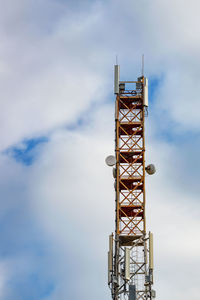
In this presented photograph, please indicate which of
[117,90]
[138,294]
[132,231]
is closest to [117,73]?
[117,90]

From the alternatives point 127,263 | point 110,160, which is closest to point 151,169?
point 110,160

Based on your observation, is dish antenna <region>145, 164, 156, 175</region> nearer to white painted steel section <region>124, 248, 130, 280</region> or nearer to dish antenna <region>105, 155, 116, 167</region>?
dish antenna <region>105, 155, 116, 167</region>

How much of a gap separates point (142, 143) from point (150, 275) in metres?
17.6

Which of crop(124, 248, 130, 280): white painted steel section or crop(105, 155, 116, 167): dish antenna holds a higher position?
crop(105, 155, 116, 167): dish antenna

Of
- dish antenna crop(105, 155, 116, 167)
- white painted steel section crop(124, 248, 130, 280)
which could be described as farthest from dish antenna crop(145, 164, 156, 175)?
white painted steel section crop(124, 248, 130, 280)

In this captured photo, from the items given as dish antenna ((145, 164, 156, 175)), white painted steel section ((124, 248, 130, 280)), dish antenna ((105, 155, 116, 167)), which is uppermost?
dish antenna ((105, 155, 116, 167))

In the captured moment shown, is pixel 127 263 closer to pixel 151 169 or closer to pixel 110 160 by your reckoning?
pixel 151 169

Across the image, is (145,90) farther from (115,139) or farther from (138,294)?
(138,294)

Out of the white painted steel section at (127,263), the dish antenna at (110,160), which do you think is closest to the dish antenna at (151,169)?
the dish antenna at (110,160)

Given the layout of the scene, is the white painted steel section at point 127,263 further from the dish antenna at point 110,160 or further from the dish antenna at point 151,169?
the dish antenna at point 110,160

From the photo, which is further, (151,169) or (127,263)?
(151,169)

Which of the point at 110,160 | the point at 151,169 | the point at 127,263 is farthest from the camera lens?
the point at 110,160

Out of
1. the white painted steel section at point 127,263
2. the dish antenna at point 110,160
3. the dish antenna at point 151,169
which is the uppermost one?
the dish antenna at point 110,160

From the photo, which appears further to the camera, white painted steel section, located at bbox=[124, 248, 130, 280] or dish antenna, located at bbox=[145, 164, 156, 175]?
dish antenna, located at bbox=[145, 164, 156, 175]
